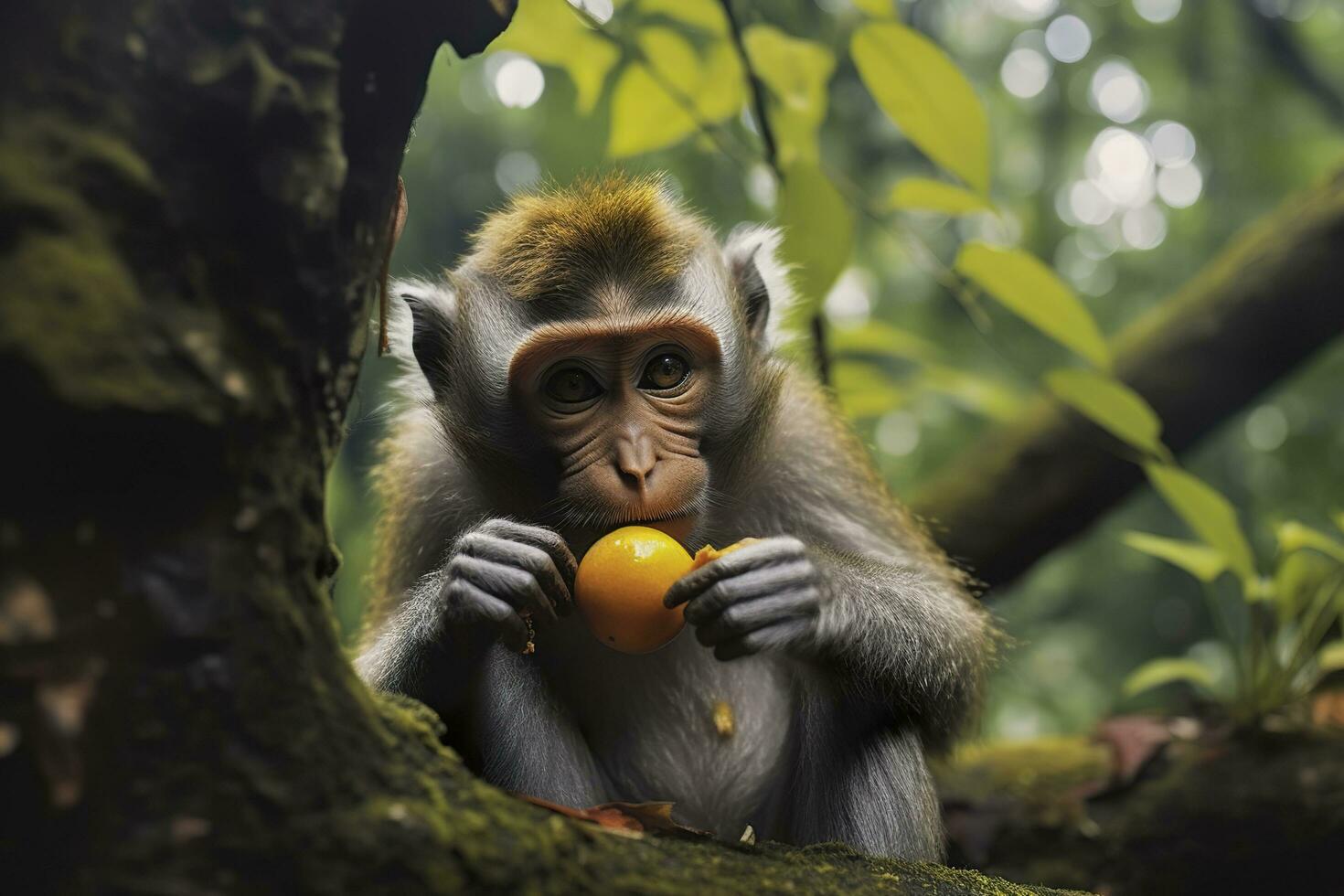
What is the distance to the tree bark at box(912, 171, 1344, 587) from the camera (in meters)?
5.89

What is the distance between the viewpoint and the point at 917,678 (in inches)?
145

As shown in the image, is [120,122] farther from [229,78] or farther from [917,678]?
[917,678]

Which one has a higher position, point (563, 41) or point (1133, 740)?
point (563, 41)

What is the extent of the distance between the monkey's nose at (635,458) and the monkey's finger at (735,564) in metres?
0.32

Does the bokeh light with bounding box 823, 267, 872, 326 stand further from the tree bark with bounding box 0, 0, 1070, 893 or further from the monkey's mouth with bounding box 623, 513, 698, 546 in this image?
the tree bark with bounding box 0, 0, 1070, 893

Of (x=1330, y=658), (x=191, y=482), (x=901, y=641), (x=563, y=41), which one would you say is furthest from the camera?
(x=1330, y=658)

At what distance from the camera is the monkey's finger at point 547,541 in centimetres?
306

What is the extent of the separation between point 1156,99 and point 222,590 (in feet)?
30.0

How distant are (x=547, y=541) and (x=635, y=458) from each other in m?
0.35

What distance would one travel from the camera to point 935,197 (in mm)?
3943

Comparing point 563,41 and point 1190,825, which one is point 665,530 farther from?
point 1190,825

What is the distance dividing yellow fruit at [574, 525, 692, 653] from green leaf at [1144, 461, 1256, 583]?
7.62ft

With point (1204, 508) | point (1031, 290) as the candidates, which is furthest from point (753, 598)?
point (1204, 508)

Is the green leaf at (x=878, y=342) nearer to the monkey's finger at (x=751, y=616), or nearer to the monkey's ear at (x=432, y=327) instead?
the monkey's ear at (x=432, y=327)
